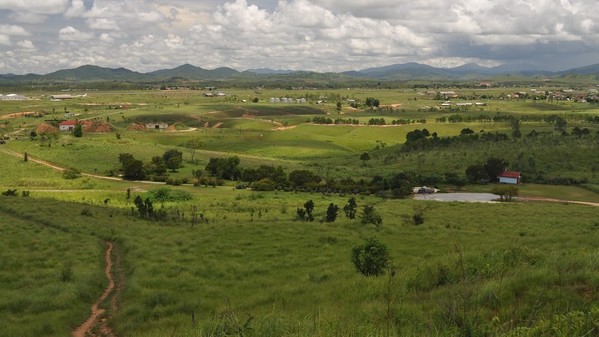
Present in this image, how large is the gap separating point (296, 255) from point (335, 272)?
5.64 m

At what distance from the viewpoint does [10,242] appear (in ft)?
83.5

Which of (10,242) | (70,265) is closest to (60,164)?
(10,242)

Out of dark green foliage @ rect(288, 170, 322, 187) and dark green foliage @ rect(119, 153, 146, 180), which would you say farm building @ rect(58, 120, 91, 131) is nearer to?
dark green foliage @ rect(119, 153, 146, 180)

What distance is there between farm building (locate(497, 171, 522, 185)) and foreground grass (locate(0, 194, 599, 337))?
20798 mm

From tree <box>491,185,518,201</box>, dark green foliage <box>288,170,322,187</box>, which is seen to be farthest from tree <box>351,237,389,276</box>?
dark green foliage <box>288,170,322,187</box>

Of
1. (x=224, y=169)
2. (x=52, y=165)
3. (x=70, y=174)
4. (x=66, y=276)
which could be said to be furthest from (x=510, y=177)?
(x=52, y=165)

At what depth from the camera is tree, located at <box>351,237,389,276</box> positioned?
18098mm

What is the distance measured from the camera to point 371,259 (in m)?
18.2

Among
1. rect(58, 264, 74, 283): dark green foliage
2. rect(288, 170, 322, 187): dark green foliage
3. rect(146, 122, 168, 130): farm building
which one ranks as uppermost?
rect(58, 264, 74, 283): dark green foliage

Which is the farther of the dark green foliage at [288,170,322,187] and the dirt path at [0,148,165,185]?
the dirt path at [0,148,165,185]

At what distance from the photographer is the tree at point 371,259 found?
18098 millimetres

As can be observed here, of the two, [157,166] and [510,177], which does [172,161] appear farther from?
[510,177]

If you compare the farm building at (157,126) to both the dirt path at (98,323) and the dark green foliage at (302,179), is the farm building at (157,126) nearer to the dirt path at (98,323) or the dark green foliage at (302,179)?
the dark green foliage at (302,179)

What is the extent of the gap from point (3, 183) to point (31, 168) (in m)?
10.2
